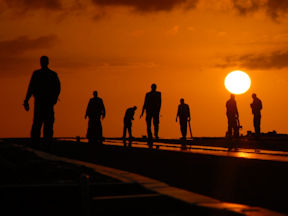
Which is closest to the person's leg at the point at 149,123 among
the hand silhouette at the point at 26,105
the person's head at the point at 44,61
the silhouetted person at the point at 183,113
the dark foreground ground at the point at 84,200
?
the silhouetted person at the point at 183,113

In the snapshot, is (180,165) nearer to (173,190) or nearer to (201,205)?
(173,190)

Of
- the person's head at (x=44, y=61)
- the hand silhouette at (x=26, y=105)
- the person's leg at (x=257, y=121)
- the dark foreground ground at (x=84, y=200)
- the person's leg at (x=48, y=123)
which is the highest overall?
the person's head at (x=44, y=61)

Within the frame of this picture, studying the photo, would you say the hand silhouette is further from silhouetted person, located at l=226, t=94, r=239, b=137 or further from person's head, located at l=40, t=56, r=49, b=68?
silhouetted person, located at l=226, t=94, r=239, b=137

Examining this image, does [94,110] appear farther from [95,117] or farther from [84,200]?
Result: [84,200]

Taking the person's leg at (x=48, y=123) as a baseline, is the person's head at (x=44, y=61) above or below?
above

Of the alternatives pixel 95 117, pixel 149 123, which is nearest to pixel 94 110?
pixel 95 117

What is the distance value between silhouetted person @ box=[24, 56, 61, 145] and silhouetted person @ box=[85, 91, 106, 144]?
1012 centimetres

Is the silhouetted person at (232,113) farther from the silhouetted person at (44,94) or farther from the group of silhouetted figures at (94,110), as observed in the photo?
the silhouetted person at (44,94)

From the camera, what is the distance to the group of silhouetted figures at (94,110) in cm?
1521

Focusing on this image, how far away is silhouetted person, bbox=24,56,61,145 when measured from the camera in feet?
49.8

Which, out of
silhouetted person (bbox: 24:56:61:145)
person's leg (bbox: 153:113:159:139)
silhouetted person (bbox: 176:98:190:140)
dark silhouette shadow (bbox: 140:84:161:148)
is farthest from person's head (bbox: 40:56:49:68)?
silhouetted person (bbox: 176:98:190:140)

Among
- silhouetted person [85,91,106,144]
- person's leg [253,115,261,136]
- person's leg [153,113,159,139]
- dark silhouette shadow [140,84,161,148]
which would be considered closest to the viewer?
dark silhouette shadow [140,84,161,148]

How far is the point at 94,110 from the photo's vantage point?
26.0 m

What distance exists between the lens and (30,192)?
6.55 meters
